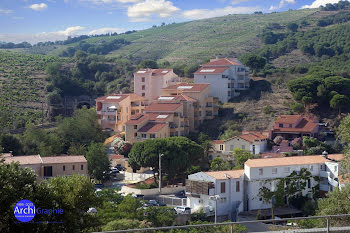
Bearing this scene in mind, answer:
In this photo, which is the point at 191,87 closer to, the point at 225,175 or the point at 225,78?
the point at 225,78

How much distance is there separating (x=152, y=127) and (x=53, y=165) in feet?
46.9

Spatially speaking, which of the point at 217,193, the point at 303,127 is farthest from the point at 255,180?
the point at 303,127

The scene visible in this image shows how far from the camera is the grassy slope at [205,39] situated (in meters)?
108

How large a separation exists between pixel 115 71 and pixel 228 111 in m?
31.3

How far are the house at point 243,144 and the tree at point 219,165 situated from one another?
3.02 m

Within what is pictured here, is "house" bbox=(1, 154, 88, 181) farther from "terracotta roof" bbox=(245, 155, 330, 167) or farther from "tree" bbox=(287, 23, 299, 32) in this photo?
"tree" bbox=(287, 23, 299, 32)

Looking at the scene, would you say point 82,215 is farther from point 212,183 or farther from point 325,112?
point 325,112

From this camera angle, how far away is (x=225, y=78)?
206 ft

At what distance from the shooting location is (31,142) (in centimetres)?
4988

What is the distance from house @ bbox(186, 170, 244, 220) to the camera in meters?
36.5

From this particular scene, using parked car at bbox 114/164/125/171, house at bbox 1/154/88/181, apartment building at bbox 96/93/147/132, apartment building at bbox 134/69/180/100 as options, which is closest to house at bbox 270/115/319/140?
parked car at bbox 114/164/125/171

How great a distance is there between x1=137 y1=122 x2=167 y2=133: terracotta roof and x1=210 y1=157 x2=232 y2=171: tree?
8.83m

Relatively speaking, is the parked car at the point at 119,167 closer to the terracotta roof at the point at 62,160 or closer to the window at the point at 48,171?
the terracotta roof at the point at 62,160

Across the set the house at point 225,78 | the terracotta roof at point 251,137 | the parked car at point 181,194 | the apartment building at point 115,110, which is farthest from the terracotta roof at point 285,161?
the apartment building at point 115,110
